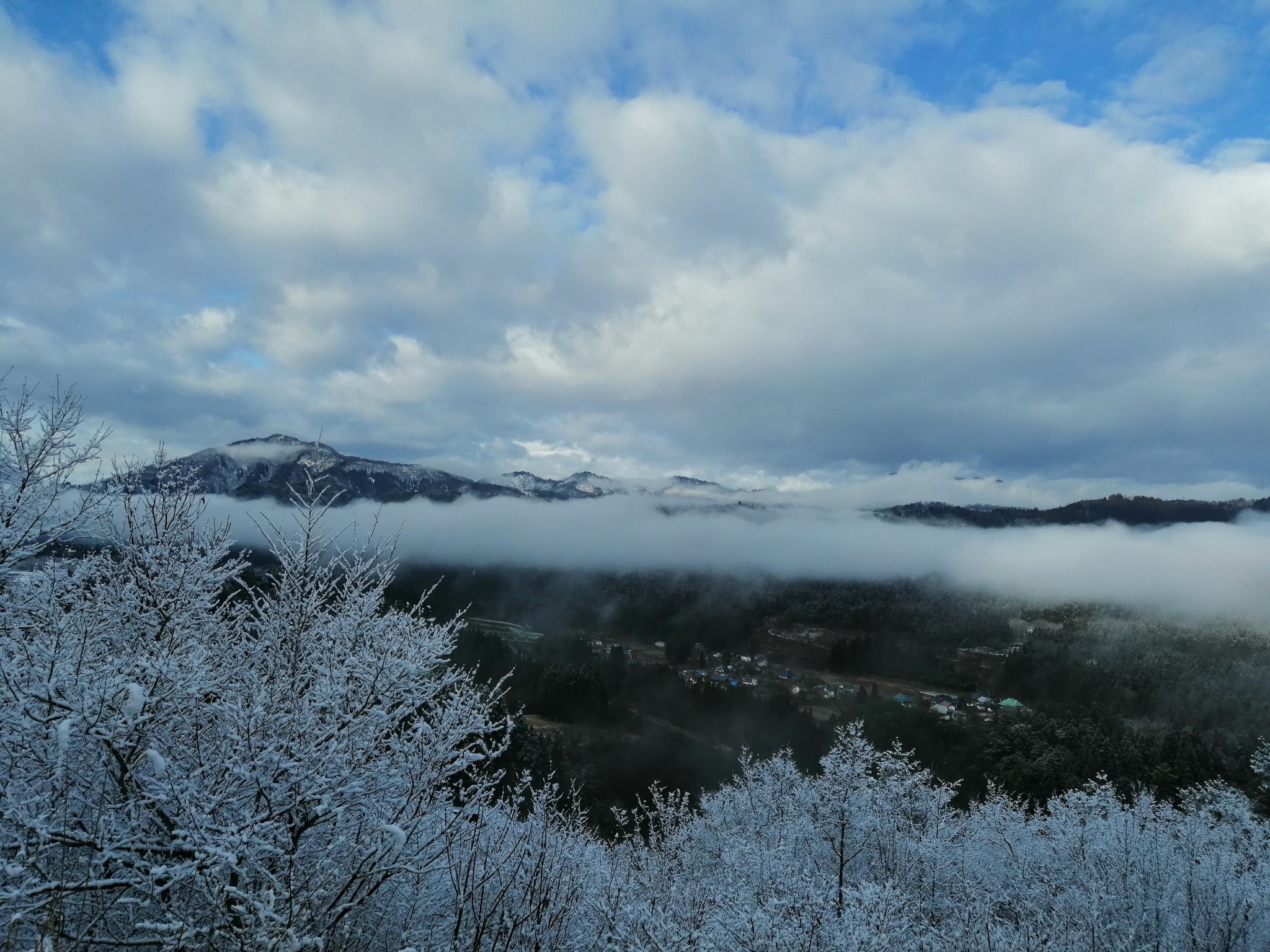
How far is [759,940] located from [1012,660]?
428ft

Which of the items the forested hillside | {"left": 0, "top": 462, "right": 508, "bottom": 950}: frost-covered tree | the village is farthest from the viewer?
the village

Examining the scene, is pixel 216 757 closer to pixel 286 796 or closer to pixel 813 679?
pixel 286 796

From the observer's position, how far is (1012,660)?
115m

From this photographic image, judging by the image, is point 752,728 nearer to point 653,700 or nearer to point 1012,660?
point 653,700

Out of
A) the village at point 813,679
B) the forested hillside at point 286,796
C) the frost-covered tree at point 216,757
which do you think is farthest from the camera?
the village at point 813,679

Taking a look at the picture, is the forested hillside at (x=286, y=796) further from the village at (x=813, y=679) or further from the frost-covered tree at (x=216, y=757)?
the village at (x=813, y=679)

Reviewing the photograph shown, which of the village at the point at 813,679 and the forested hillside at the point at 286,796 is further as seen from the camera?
the village at the point at 813,679

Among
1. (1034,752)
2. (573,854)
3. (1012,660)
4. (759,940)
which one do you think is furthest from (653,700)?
(759,940)

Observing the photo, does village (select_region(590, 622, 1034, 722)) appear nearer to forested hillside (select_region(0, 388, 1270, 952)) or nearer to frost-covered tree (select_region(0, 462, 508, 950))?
forested hillside (select_region(0, 388, 1270, 952))

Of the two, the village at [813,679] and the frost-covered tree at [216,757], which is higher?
the frost-covered tree at [216,757]

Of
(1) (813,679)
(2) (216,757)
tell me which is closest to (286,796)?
(2) (216,757)

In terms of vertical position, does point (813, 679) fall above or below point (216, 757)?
below

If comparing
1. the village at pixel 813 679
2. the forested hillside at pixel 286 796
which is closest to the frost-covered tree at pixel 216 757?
the forested hillside at pixel 286 796

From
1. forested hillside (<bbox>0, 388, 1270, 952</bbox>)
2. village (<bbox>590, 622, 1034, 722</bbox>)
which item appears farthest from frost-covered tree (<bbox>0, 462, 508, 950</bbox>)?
village (<bbox>590, 622, 1034, 722</bbox>)
